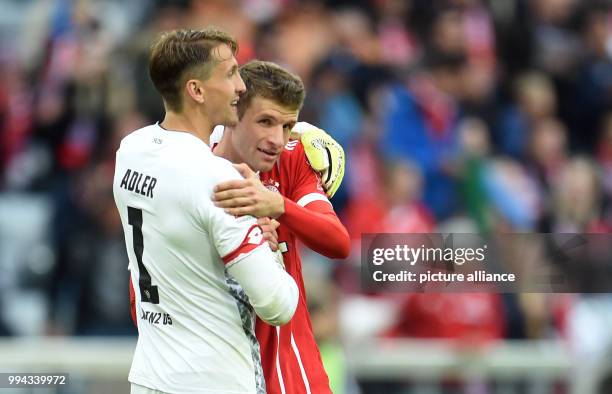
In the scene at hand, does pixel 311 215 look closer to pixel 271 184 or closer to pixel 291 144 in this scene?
pixel 271 184

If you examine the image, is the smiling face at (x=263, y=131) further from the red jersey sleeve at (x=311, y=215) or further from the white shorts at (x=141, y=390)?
the white shorts at (x=141, y=390)

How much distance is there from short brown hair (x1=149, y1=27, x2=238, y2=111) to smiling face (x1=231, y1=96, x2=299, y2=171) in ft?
1.18

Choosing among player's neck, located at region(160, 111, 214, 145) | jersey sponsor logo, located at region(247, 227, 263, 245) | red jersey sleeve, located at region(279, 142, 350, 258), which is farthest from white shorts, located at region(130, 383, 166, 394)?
player's neck, located at region(160, 111, 214, 145)

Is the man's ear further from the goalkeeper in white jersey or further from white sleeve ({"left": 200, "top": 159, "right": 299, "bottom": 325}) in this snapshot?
white sleeve ({"left": 200, "top": 159, "right": 299, "bottom": 325})

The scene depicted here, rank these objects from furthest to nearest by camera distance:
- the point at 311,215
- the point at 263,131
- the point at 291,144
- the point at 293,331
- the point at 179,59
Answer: the point at 291,144 → the point at 293,331 → the point at 263,131 → the point at 311,215 → the point at 179,59

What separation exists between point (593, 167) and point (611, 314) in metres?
1.88

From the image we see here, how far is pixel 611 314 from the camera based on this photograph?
905 centimetres

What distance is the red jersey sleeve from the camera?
4.10 meters

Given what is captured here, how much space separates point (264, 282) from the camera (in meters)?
3.79

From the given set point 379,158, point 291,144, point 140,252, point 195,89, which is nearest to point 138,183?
point 140,252

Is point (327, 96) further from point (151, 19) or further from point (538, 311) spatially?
point (538, 311)

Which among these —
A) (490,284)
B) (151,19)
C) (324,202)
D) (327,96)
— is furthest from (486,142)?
(324,202)

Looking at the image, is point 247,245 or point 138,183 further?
point 138,183

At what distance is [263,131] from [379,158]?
18.9 feet
